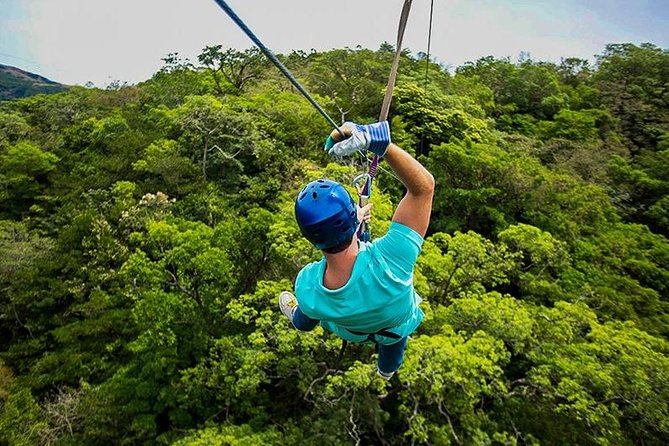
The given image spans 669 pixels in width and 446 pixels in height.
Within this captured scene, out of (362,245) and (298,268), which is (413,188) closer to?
(362,245)

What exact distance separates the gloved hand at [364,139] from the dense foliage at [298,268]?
569 centimetres

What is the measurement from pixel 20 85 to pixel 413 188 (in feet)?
292

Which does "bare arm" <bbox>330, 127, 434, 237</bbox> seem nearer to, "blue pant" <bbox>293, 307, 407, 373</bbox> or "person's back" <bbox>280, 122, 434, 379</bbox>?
"person's back" <bbox>280, 122, 434, 379</bbox>

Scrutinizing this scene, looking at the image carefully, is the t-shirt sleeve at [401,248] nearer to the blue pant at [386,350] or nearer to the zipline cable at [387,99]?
the zipline cable at [387,99]

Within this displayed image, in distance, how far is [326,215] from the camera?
1.41 m

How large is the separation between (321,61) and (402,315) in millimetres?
26344

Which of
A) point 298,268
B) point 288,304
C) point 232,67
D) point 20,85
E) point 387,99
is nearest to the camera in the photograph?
point 387,99

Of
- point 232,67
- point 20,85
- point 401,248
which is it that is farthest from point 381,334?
point 20,85

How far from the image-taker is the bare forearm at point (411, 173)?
54.6 inches

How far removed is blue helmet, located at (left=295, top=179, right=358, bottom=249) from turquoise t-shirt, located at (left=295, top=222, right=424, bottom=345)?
11 centimetres

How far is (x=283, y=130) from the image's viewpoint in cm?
1802

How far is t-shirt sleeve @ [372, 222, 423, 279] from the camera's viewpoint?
4.66 feet

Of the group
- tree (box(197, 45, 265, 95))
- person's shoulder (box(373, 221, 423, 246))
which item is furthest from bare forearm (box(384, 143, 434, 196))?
tree (box(197, 45, 265, 95))

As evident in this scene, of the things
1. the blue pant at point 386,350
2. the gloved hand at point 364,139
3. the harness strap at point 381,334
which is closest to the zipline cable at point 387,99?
the gloved hand at point 364,139
